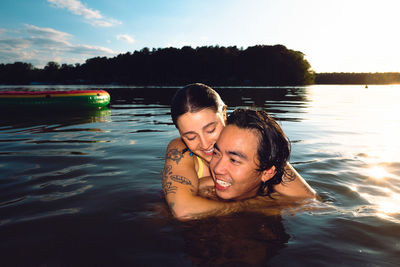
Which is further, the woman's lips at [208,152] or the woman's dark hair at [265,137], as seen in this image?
the woman's lips at [208,152]

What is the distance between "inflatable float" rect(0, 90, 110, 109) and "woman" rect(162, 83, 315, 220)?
1307cm

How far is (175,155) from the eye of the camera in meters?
3.68

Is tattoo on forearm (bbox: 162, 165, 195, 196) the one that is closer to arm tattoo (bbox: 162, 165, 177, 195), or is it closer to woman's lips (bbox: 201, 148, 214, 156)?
arm tattoo (bbox: 162, 165, 177, 195)

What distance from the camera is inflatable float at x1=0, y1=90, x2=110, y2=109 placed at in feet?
44.6

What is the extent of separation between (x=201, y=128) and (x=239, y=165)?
0.73 m

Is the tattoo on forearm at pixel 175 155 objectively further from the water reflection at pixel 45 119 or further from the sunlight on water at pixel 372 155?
the water reflection at pixel 45 119

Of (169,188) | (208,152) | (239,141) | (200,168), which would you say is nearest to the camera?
(239,141)

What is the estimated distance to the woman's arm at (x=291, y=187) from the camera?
3.64 metres

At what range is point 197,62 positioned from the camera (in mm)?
119688

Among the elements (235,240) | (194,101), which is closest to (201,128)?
(194,101)

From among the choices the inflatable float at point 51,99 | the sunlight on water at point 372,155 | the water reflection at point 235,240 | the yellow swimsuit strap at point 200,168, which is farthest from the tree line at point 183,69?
the water reflection at point 235,240

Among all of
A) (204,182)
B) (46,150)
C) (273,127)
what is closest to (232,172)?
(273,127)

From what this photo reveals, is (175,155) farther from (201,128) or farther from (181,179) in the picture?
(201,128)

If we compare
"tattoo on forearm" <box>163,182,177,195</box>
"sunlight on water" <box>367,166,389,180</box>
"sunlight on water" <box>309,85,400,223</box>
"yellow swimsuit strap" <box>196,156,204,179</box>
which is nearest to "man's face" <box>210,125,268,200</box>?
"tattoo on forearm" <box>163,182,177,195</box>
